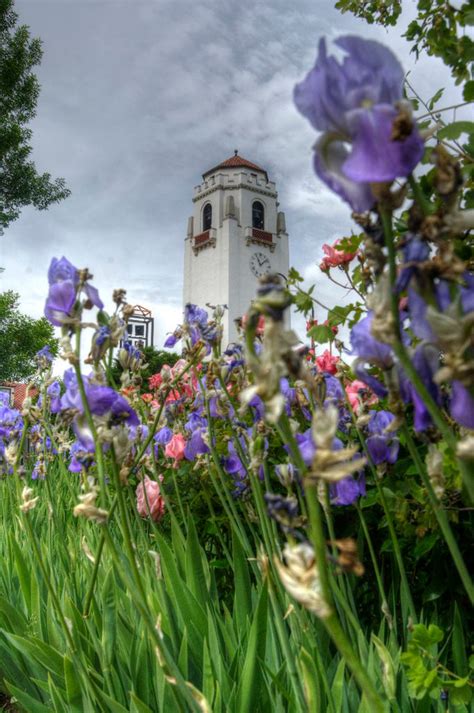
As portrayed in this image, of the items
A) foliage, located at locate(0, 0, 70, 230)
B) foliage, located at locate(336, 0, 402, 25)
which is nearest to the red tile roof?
foliage, located at locate(0, 0, 70, 230)

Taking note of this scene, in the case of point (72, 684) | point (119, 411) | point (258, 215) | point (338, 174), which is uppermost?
point (258, 215)

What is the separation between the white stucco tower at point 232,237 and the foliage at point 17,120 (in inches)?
822

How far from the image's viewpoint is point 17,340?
14.9 meters

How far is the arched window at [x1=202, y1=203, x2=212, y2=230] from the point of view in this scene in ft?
133

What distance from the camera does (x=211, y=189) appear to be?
39875 mm

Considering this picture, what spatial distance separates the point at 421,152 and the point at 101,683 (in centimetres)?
134

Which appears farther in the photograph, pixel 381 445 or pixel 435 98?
pixel 435 98

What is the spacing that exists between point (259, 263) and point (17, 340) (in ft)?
88.1

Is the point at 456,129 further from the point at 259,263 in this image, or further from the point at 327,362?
the point at 259,263

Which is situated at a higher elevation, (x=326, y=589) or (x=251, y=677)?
(x=326, y=589)

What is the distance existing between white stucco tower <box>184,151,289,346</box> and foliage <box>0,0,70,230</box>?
822 inches

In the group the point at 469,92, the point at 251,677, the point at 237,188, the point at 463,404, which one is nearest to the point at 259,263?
the point at 237,188

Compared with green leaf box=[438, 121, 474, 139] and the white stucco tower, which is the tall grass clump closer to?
green leaf box=[438, 121, 474, 139]

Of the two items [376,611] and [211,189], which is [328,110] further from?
[211,189]
